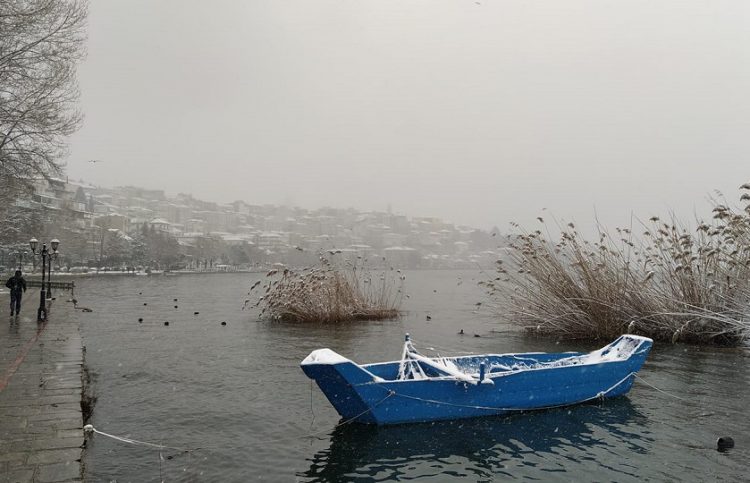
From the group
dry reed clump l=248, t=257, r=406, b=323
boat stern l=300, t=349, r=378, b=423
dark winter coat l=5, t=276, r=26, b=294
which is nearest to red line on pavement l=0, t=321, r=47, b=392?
dark winter coat l=5, t=276, r=26, b=294

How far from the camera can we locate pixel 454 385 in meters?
9.37

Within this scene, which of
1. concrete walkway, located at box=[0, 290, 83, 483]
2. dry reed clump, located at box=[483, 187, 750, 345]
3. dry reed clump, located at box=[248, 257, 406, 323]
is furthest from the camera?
dry reed clump, located at box=[248, 257, 406, 323]

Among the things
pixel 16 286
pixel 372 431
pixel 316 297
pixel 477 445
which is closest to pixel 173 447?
pixel 372 431

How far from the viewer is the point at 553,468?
779 cm

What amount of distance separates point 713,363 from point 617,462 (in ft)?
30.2

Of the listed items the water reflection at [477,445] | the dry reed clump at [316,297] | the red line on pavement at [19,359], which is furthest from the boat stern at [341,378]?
the dry reed clump at [316,297]

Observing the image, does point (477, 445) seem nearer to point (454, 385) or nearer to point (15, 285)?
point (454, 385)

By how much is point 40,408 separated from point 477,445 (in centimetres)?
667

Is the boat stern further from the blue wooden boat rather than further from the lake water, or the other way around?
the lake water

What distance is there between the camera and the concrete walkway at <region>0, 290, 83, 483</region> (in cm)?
555

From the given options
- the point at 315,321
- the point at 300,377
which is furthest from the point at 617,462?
the point at 315,321

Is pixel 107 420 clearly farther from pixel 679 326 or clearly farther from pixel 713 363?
pixel 679 326

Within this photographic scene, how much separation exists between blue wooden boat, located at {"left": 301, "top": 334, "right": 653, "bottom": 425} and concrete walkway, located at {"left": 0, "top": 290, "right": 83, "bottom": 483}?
350 cm

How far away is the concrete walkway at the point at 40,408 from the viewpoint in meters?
5.55
